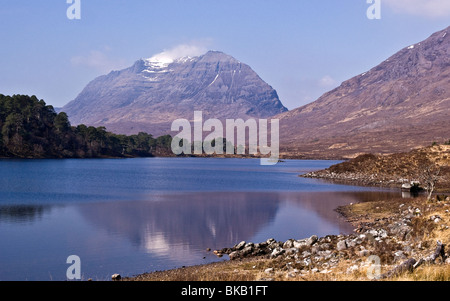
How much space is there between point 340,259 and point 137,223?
25.5 metres

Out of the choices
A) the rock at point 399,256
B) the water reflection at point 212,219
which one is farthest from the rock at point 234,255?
the rock at point 399,256

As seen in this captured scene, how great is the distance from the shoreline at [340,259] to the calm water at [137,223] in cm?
318

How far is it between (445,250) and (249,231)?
2195 centimetres

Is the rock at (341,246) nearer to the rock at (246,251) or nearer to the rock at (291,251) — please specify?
the rock at (291,251)

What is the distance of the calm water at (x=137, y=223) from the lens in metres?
31.0

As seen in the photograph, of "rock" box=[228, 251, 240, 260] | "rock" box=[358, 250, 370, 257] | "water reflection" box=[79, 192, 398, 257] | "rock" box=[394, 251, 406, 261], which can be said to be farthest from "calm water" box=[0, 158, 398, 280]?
"rock" box=[394, 251, 406, 261]

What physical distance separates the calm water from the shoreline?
125 inches

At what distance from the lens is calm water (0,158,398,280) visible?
102ft

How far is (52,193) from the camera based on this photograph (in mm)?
73812

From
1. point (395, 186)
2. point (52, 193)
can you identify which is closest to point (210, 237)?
point (52, 193)

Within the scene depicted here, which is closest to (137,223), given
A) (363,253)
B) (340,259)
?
(340,259)

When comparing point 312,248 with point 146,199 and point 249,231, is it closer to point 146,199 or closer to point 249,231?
point 249,231

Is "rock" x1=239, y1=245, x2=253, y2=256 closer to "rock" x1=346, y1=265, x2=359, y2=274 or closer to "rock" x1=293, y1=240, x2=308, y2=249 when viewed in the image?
"rock" x1=293, y1=240, x2=308, y2=249
